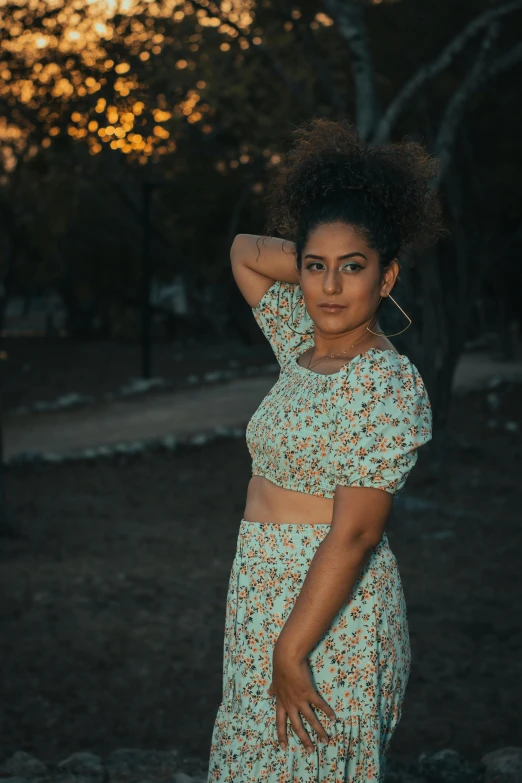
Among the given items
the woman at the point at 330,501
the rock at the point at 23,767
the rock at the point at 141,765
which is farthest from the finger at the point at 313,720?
Result: the rock at the point at 23,767

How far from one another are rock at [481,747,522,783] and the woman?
4.92 ft

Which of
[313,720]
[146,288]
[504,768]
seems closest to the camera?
[313,720]

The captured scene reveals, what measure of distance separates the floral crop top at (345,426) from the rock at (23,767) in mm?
1928

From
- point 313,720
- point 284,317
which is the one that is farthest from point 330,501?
point 284,317

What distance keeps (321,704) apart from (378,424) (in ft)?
2.03

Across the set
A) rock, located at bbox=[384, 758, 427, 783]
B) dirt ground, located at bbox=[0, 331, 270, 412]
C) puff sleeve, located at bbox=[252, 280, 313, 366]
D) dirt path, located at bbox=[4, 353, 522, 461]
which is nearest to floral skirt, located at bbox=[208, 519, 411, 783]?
puff sleeve, located at bbox=[252, 280, 313, 366]

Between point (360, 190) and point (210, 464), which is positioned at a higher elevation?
point (360, 190)

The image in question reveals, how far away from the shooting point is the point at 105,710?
4.84m

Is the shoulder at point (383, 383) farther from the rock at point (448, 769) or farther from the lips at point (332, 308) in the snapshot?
the rock at point (448, 769)

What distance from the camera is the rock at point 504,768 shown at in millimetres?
3717

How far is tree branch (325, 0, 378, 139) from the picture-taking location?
25.5 feet

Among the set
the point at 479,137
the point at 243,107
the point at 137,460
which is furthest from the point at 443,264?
the point at 137,460

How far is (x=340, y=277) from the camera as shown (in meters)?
2.30

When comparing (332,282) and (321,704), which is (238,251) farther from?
(321,704)
